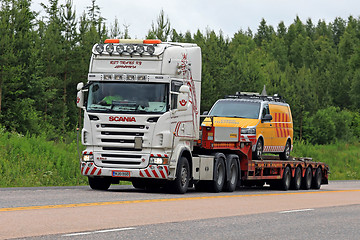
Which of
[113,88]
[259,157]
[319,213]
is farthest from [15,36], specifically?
[319,213]

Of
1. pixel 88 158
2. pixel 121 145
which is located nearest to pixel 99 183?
pixel 88 158

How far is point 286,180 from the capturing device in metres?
27.2

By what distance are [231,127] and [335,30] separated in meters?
178

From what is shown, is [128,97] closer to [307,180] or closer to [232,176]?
[232,176]

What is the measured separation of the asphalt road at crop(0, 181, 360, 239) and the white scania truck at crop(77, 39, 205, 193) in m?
1.32

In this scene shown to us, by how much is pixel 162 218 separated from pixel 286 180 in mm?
15217

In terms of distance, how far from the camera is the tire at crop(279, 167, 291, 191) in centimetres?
2700

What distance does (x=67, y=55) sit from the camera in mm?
60844

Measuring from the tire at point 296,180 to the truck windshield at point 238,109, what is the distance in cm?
380

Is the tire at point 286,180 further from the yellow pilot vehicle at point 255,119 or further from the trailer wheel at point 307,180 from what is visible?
the trailer wheel at point 307,180

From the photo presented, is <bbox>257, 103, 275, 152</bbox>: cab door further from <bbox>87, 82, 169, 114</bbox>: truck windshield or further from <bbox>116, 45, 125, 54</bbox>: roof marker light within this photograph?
<bbox>116, 45, 125, 54</bbox>: roof marker light

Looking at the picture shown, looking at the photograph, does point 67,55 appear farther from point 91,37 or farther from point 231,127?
point 231,127

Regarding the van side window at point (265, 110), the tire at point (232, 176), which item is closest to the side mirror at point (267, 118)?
the van side window at point (265, 110)

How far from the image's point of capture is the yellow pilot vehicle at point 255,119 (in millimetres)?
24906
